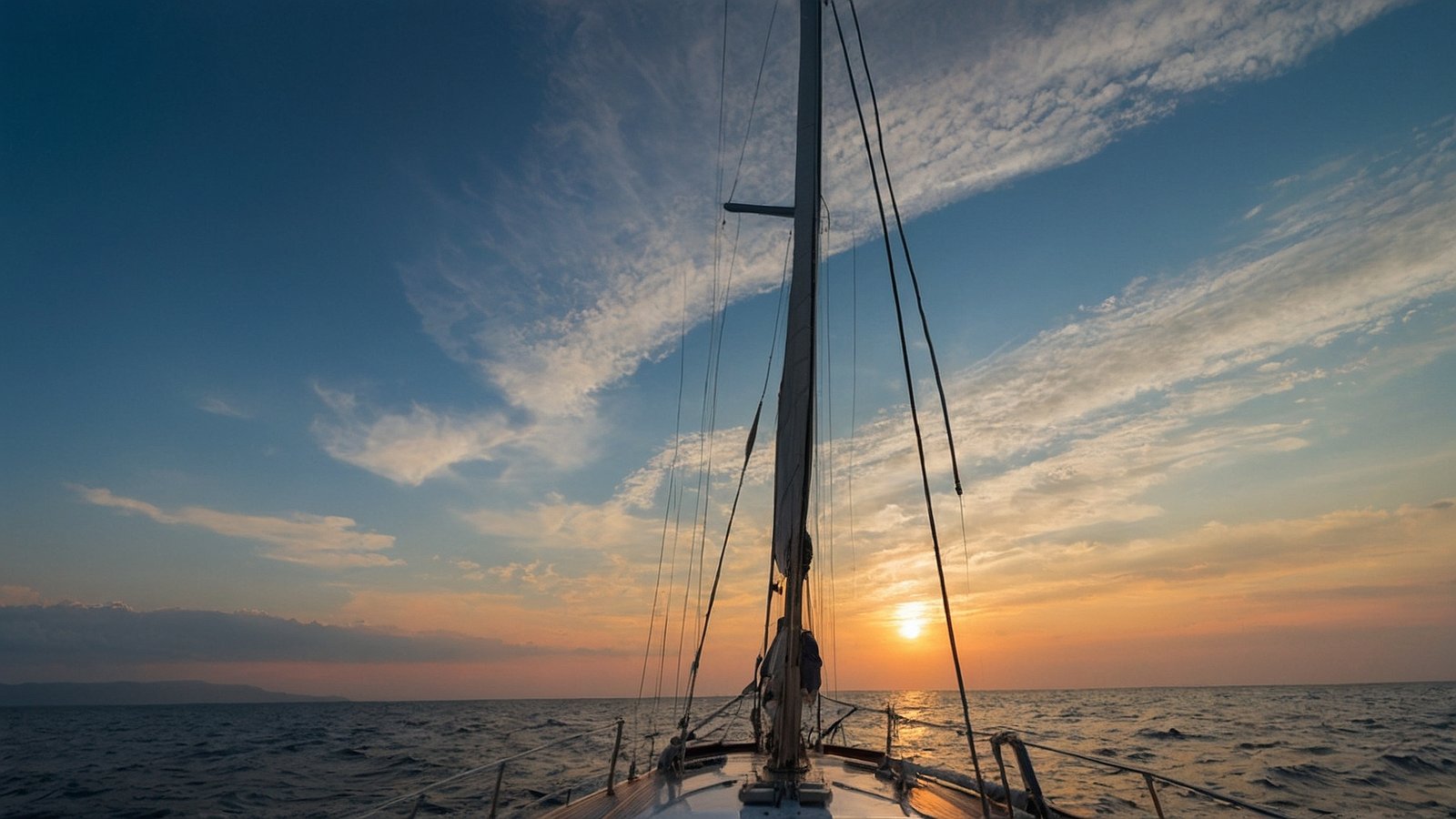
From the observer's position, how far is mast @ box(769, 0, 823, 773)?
9445mm

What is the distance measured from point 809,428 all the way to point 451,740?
145 ft

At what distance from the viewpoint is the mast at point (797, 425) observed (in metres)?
9.45

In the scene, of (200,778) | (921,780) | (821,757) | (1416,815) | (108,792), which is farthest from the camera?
(200,778)

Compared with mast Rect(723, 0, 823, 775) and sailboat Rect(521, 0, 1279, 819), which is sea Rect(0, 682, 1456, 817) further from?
mast Rect(723, 0, 823, 775)

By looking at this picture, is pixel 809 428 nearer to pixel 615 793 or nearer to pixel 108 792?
pixel 615 793

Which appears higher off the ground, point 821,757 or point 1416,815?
point 821,757

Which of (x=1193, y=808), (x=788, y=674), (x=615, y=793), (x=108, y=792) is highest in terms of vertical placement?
(x=788, y=674)

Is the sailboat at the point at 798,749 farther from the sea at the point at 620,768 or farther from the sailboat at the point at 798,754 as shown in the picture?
the sea at the point at 620,768

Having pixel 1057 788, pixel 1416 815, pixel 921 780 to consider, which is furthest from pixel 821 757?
pixel 1416 815

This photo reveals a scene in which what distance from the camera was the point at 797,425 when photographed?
10117 millimetres

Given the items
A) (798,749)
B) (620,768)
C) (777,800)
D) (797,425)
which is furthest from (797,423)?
(620,768)

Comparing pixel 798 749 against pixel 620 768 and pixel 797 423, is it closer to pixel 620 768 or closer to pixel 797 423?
pixel 797 423

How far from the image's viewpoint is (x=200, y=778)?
2898cm

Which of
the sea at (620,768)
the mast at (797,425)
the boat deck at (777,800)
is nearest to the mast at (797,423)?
the mast at (797,425)
